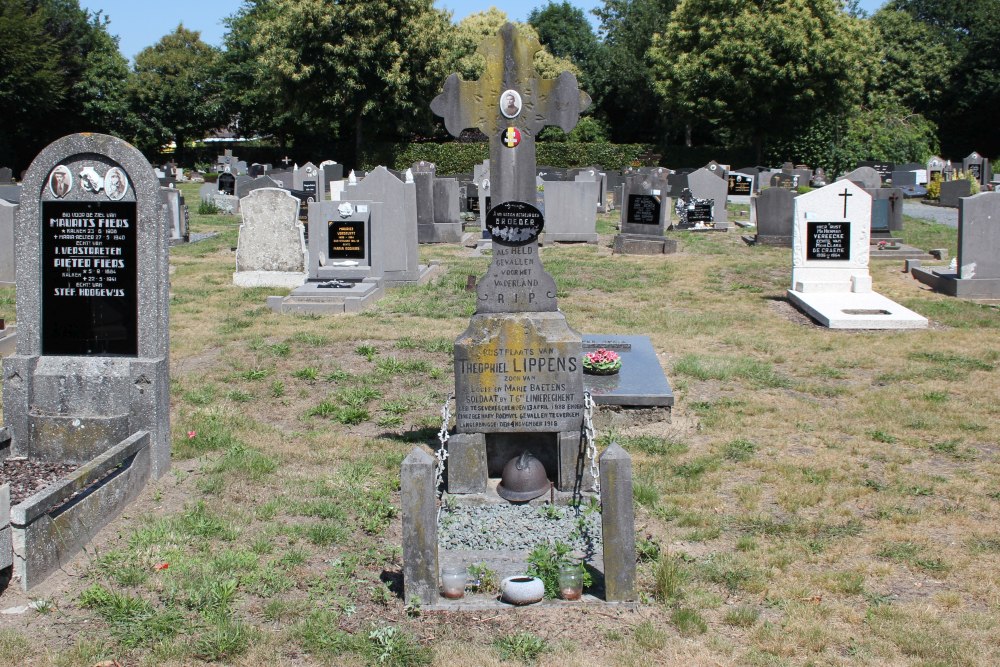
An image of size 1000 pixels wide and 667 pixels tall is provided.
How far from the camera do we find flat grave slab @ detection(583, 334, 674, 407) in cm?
829

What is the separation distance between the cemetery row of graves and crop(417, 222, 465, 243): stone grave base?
33.1ft

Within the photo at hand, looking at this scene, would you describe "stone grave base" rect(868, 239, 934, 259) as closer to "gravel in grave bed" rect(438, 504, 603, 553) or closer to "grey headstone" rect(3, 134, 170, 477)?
"gravel in grave bed" rect(438, 504, 603, 553)

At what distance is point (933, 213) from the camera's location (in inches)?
1150

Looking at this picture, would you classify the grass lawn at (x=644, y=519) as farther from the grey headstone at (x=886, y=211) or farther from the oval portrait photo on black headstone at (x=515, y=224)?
the grey headstone at (x=886, y=211)

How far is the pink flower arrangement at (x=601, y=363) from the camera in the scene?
877 centimetres

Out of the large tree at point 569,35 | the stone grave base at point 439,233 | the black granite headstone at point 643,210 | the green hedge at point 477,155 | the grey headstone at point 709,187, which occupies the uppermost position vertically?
the large tree at point 569,35

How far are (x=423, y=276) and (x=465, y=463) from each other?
10.1m

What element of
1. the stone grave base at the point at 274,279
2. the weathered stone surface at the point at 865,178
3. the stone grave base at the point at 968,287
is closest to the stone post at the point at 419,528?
the stone grave base at the point at 274,279

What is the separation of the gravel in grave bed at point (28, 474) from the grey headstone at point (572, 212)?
16102 millimetres

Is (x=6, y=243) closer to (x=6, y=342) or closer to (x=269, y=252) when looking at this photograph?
(x=269, y=252)

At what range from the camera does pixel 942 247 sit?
2067cm

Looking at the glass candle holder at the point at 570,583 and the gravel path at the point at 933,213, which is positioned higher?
the gravel path at the point at 933,213

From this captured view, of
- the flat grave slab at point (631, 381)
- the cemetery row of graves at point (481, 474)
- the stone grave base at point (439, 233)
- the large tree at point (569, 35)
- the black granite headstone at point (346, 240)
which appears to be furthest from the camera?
the large tree at point (569, 35)

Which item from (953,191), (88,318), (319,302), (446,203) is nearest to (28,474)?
(88,318)
